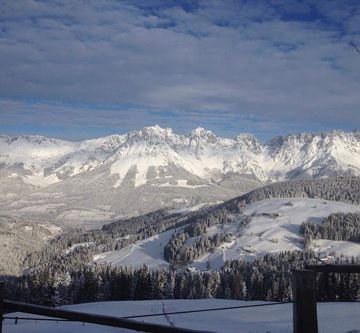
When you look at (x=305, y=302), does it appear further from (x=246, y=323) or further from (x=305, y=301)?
(x=246, y=323)

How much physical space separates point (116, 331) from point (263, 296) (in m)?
81.8

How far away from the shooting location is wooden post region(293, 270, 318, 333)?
21.4 feet

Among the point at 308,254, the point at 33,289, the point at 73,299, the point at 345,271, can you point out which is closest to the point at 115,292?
the point at 73,299

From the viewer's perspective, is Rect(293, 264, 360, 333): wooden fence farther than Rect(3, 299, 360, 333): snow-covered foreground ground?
No

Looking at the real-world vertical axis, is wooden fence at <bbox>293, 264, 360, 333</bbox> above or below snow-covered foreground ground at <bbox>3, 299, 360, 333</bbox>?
above

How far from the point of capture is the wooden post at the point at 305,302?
6.54 m

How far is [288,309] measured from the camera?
1185 inches

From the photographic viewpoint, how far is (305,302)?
656cm

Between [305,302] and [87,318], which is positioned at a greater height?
[305,302]

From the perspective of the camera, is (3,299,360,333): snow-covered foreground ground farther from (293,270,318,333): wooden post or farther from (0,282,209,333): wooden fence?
(0,282,209,333): wooden fence

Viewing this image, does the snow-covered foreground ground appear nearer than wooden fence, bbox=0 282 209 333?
No

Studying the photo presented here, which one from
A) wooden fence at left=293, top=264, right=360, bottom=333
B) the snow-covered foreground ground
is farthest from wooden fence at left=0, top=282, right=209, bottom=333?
the snow-covered foreground ground

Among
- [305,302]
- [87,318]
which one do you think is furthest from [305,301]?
[87,318]

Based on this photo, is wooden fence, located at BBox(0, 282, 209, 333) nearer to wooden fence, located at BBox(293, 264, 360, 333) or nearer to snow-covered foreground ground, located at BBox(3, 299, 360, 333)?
wooden fence, located at BBox(293, 264, 360, 333)
